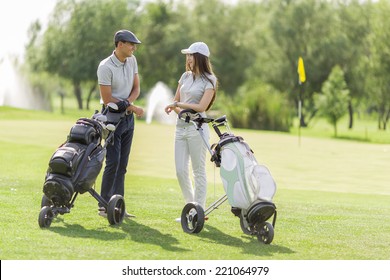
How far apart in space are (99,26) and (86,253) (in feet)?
195

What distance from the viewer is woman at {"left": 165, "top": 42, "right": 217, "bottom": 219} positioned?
25.3 feet

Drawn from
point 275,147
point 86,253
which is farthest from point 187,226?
point 275,147

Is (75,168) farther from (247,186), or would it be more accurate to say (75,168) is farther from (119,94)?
(247,186)

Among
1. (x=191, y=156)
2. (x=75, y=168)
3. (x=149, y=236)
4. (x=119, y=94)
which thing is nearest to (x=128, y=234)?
(x=149, y=236)

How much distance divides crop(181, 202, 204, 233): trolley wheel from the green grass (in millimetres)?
93

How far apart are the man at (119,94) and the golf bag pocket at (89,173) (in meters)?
0.69

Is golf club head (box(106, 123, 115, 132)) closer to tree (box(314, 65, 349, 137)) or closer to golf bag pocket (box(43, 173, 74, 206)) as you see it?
golf bag pocket (box(43, 173, 74, 206))

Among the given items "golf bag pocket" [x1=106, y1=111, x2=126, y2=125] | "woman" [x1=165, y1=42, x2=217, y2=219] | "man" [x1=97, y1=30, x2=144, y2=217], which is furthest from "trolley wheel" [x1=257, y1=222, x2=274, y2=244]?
"golf bag pocket" [x1=106, y1=111, x2=126, y2=125]

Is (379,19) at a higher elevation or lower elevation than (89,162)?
higher

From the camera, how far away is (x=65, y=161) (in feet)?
23.3

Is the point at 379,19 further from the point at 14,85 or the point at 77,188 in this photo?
the point at 77,188

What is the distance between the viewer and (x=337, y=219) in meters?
9.18

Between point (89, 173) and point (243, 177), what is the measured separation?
138cm

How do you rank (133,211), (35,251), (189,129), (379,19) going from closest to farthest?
(35,251) < (189,129) < (133,211) < (379,19)
